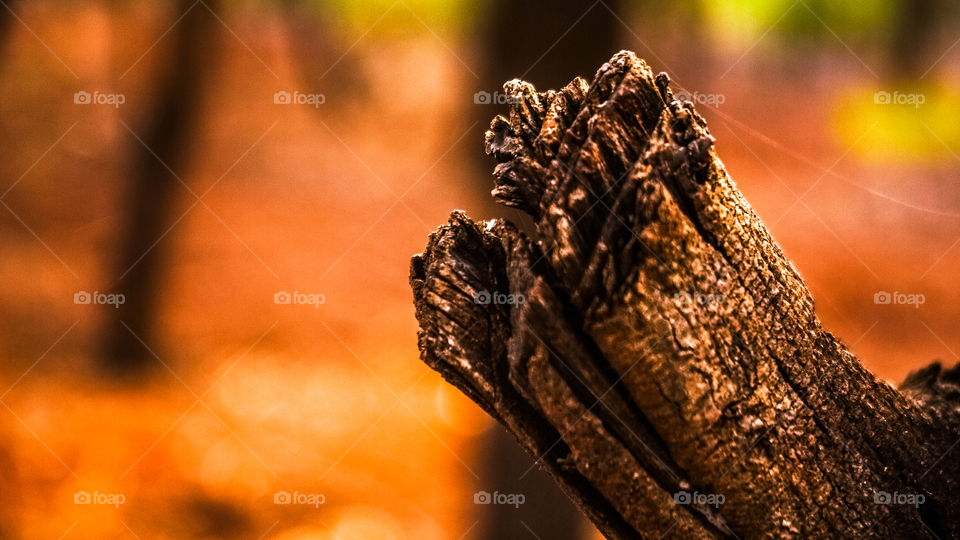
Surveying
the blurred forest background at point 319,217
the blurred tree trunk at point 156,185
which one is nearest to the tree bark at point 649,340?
the blurred forest background at point 319,217

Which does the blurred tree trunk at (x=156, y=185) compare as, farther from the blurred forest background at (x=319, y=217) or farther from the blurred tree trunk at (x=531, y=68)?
the blurred tree trunk at (x=531, y=68)

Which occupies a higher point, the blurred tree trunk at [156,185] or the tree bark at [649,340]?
the blurred tree trunk at [156,185]

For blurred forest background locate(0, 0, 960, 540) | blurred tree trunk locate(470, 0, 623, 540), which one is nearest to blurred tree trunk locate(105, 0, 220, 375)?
blurred forest background locate(0, 0, 960, 540)

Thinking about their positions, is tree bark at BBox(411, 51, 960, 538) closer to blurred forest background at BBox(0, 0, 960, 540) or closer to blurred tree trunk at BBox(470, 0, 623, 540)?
blurred tree trunk at BBox(470, 0, 623, 540)

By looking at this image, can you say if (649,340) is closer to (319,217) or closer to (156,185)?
(319,217)

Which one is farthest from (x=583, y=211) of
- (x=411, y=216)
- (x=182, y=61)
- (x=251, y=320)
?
(x=182, y=61)

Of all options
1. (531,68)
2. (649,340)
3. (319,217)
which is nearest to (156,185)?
(319,217)
